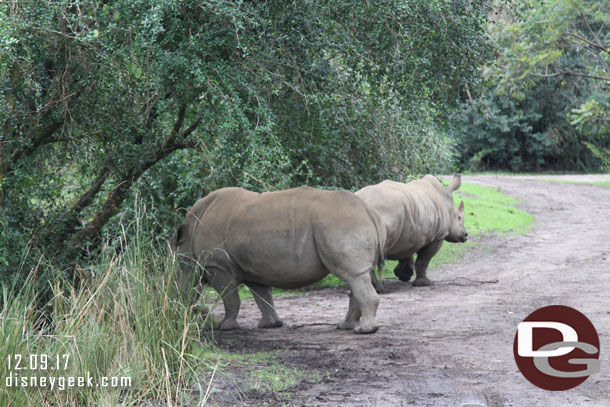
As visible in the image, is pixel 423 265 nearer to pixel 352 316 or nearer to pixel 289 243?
pixel 352 316

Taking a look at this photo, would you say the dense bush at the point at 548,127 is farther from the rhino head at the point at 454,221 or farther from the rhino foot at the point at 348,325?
the rhino foot at the point at 348,325

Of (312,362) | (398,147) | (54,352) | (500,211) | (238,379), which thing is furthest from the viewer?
(500,211)

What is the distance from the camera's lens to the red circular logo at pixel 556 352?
6.96 metres

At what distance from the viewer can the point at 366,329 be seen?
9047 millimetres

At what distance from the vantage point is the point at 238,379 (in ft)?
23.3

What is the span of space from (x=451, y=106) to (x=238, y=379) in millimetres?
4187

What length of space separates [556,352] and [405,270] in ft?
20.4

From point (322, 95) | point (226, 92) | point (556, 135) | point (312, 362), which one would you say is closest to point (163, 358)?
point (312, 362)

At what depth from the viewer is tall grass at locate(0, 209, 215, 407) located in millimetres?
6043

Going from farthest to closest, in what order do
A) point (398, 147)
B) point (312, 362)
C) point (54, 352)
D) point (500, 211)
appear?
point (500, 211)
point (398, 147)
point (312, 362)
point (54, 352)

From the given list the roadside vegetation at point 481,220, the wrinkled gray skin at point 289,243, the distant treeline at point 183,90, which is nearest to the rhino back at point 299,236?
the wrinkled gray skin at point 289,243

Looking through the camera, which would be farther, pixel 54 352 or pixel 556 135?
pixel 556 135

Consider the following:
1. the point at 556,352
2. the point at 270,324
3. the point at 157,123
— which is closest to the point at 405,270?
the point at 270,324

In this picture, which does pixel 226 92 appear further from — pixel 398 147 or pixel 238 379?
pixel 398 147
